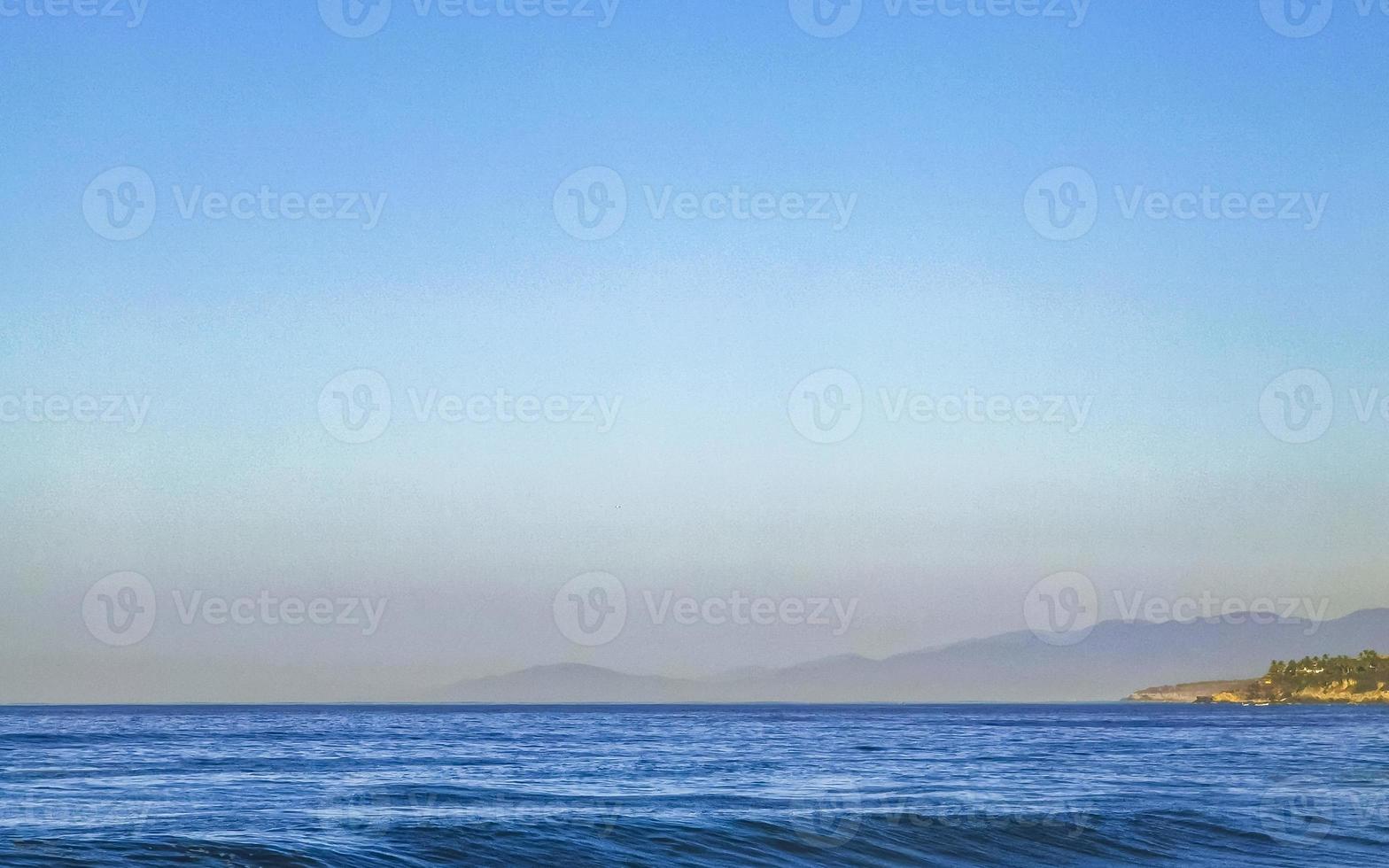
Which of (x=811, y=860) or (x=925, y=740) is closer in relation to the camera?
(x=811, y=860)

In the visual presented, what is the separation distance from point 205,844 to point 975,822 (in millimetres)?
16547

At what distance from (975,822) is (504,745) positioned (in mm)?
35435

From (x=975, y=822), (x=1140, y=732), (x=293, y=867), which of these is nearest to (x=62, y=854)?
(x=293, y=867)

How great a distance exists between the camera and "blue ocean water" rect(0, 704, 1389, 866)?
25234mm

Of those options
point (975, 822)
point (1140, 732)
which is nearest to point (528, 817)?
point (975, 822)

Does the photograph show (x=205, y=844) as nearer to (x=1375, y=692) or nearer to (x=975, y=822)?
(x=975, y=822)

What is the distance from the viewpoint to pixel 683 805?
33031 mm

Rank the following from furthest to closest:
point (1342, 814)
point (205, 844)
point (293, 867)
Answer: point (1342, 814)
point (205, 844)
point (293, 867)

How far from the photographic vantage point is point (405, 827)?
27.3 meters

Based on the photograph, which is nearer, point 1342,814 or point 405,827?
point 405,827

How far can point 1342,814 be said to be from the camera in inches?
1260

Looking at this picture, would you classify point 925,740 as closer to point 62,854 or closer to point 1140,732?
point 1140,732

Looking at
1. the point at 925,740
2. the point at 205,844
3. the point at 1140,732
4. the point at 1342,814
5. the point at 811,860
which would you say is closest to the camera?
the point at 205,844

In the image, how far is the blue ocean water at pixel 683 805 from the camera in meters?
25.2
